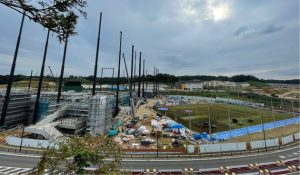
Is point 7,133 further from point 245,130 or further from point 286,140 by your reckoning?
point 286,140

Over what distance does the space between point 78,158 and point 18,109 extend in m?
58.4

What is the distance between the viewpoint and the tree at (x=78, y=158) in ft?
37.0

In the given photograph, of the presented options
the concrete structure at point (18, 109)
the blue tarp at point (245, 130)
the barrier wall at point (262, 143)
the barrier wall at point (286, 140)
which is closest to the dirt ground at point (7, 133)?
the concrete structure at point (18, 109)

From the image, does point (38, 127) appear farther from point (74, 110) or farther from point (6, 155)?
point (74, 110)

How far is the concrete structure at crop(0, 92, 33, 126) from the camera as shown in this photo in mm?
55750

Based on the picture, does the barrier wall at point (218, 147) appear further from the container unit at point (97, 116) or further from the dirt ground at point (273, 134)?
the container unit at point (97, 116)

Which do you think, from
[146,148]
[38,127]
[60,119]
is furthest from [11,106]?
[146,148]

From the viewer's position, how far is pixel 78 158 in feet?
37.2

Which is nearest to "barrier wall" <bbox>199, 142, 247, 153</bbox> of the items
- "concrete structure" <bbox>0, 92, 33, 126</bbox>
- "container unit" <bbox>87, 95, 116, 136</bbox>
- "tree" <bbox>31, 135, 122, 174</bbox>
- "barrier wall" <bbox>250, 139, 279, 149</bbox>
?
"barrier wall" <bbox>250, 139, 279, 149</bbox>

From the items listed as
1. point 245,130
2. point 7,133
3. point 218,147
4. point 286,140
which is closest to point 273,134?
point 286,140

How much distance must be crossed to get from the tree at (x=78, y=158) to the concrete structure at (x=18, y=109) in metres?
53.0

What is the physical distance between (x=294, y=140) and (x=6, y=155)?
6529cm

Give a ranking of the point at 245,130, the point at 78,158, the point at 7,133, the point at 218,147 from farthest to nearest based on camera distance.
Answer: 1. the point at 245,130
2. the point at 7,133
3. the point at 218,147
4. the point at 78,158

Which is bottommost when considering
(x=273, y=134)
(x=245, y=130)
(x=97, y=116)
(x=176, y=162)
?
(x=176, y=162)
